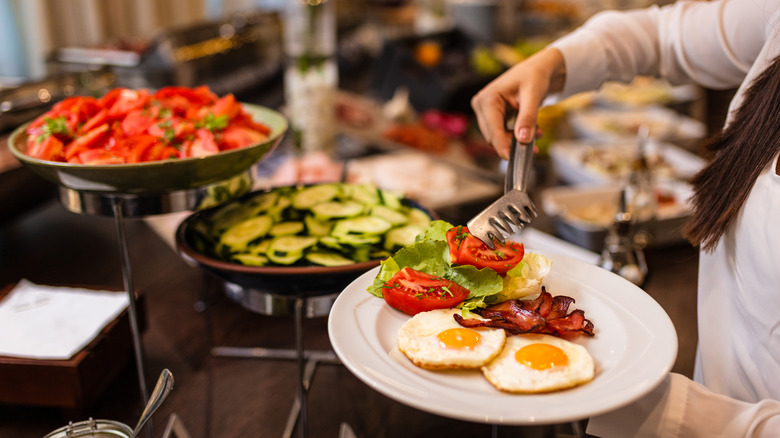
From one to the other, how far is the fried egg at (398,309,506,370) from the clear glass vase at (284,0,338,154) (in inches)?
78.6

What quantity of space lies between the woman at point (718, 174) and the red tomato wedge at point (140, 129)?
509 millimetres

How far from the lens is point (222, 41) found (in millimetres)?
3223

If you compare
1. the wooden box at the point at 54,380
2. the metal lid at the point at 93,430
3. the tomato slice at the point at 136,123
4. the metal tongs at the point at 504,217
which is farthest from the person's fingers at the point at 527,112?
the wooden box at the point at 54,380

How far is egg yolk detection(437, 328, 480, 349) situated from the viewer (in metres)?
0.75

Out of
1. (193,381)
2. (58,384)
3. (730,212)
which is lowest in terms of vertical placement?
(193,381)

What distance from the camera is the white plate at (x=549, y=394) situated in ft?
2.14

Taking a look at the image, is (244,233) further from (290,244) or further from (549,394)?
(549,394)

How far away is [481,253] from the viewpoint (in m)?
0.88

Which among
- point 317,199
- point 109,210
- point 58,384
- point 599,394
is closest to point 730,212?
point 599,394

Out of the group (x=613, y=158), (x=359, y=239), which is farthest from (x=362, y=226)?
(x=613, y=158)

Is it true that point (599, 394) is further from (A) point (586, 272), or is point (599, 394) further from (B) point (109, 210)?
(B) point (109, 210)

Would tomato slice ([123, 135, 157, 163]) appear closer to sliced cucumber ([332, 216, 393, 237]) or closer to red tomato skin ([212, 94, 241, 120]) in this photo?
red tomato skin ([212, 94, 241, 120])

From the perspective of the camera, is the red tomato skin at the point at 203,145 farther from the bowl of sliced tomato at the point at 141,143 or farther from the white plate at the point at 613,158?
the white plate at the point at 613,158

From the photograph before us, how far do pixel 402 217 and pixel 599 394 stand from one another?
65 centimetres
